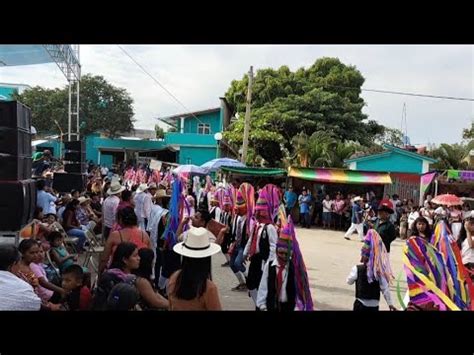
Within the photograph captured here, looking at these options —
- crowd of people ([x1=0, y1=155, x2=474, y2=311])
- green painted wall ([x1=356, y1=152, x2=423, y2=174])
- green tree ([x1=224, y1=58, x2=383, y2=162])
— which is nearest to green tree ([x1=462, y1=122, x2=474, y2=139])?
green tree ([x1=224, y1=58, x2=383, y2=162])

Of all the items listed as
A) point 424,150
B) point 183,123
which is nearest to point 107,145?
point 183,123

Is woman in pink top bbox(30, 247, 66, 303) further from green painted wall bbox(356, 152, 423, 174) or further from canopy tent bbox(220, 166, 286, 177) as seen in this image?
green painted wall bbox(356, 152, 423, 174)

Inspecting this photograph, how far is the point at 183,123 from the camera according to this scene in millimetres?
36250

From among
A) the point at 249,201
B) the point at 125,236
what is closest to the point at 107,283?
the point at 125,236

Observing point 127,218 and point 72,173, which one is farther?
point 72,173

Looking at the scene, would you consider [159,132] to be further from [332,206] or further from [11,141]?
[11,141]

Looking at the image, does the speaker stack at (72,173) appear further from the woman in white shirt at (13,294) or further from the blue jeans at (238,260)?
the woman in white shirt at (13,294)

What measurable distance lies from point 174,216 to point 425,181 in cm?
1261

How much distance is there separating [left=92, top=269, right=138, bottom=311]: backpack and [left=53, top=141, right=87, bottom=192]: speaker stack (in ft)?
25.1

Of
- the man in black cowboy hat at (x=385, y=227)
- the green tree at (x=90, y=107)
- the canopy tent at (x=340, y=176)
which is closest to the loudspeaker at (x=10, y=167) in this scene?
the man in black cowboy hat at (x=385, y=227)

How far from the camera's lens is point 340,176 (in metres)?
18.1

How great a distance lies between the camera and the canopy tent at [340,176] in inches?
695
